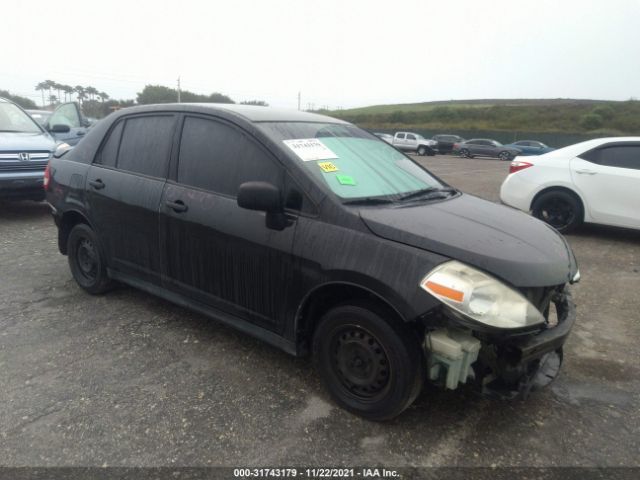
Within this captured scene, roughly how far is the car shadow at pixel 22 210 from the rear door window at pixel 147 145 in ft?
15.1

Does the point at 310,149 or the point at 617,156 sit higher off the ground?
the point at 310,149

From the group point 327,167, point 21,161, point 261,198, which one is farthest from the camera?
point 21,161

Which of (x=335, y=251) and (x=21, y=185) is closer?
(x=335, y=251)

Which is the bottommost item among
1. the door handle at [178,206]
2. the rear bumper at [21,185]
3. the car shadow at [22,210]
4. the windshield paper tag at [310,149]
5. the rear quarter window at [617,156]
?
the car shadow at [22,210]

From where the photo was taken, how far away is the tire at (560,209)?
6703 mm

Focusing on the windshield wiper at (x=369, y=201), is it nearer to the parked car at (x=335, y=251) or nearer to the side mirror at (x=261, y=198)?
the parked car at (x=335, y=251)

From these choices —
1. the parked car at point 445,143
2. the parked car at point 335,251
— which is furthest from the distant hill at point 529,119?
the parked car at point 335,251

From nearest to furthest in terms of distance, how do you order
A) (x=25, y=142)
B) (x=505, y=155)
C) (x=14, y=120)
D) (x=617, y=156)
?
1. (x=617, y=156)
2. (x=25, y=142)
3. (x=14, y=120)
4. (x=505, y=155)

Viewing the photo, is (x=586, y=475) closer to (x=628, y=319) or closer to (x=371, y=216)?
(x=371, y=216)

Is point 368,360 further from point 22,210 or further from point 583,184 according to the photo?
point 22,210

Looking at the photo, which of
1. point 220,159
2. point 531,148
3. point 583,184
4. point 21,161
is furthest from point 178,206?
point 531,148

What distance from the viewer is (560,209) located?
6887 mm

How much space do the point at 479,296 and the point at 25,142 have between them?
23.9ft

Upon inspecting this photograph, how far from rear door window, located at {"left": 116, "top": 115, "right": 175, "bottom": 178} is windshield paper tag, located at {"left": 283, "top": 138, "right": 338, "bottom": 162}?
1.06 m
